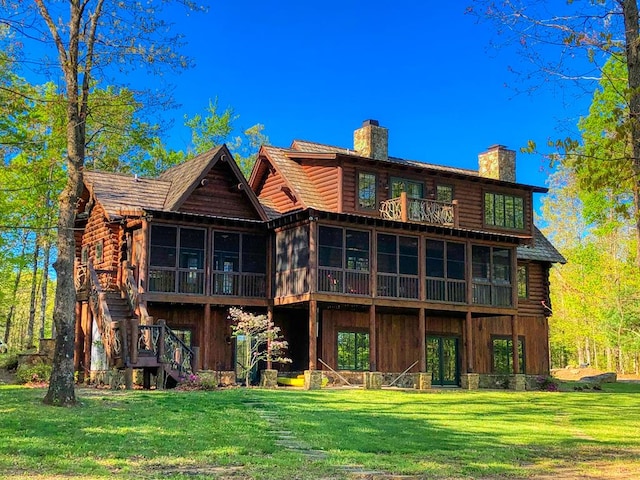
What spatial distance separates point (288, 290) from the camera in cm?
2897

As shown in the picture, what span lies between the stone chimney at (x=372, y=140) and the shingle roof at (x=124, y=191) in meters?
8.65

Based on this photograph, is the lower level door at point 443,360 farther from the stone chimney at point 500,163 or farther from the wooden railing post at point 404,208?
the stone chimney at point 500,163

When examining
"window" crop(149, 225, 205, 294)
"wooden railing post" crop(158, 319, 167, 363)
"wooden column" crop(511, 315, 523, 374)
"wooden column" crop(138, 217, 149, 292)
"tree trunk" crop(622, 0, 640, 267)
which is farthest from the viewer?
"wooden column" crop(511, 315, 523, 374)

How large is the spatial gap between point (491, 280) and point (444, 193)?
474 centimetres

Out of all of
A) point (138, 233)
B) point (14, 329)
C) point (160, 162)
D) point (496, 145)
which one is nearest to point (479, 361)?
point (496, 145)

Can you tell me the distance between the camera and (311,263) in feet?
90.2

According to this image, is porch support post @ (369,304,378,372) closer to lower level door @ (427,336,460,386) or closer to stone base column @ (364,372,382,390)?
stone base column @ (364,372,382,390)

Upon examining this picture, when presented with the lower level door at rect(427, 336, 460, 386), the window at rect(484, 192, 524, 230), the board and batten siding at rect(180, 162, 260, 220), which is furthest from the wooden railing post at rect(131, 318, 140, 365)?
the window at rect(484, 192, 524, 230)

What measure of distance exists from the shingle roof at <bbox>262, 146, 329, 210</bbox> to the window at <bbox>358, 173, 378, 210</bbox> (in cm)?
151

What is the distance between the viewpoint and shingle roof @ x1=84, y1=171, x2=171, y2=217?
95.7 ft

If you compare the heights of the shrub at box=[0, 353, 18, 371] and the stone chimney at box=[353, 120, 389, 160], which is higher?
the stone chimney at box=[353, 120, 389, 160]

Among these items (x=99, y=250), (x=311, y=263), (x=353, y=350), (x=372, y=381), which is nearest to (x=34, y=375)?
(x=99, y=250)

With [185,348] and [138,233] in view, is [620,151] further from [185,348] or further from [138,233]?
[138,233]

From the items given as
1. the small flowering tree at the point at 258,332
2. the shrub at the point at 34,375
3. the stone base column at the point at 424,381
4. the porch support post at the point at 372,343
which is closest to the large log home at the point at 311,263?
the porch support post at the point at 372,343
